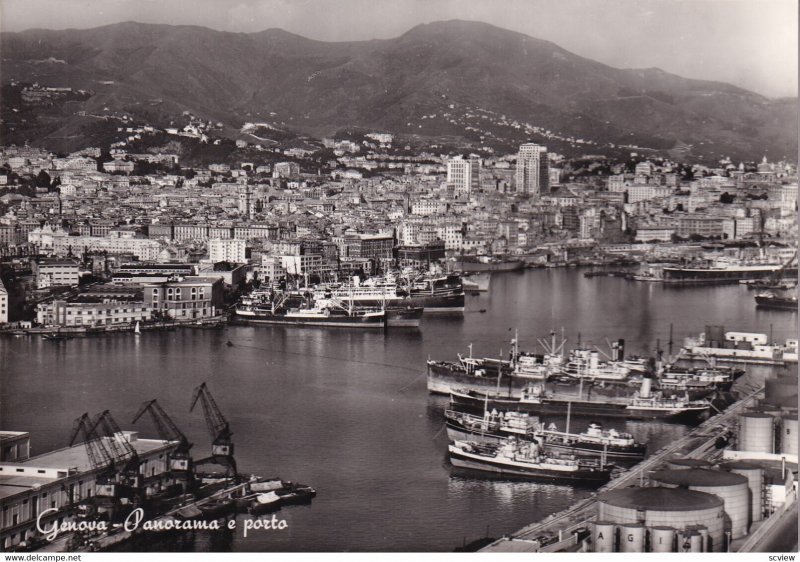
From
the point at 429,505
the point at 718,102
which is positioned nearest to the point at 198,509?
the point at 429,505

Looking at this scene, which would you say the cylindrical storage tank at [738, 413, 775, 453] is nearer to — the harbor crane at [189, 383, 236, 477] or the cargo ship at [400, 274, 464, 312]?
the harbor crane at [189, 383, 236, 477]

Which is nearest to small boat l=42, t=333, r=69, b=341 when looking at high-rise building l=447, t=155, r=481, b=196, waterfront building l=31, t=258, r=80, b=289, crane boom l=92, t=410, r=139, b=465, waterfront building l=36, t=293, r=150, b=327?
waterfront building l=36, t=293, r=150, b=327

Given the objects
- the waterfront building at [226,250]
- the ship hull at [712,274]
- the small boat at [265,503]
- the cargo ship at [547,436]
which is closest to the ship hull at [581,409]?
the cargo ship at [547,436]

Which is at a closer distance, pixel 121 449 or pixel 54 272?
pixel 121 449

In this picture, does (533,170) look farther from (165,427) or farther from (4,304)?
(165,427)

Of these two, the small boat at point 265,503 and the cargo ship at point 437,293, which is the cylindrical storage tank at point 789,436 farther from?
the cargo ship at point 437,293

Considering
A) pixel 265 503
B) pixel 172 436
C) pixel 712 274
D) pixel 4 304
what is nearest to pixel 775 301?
pixel 712 274
